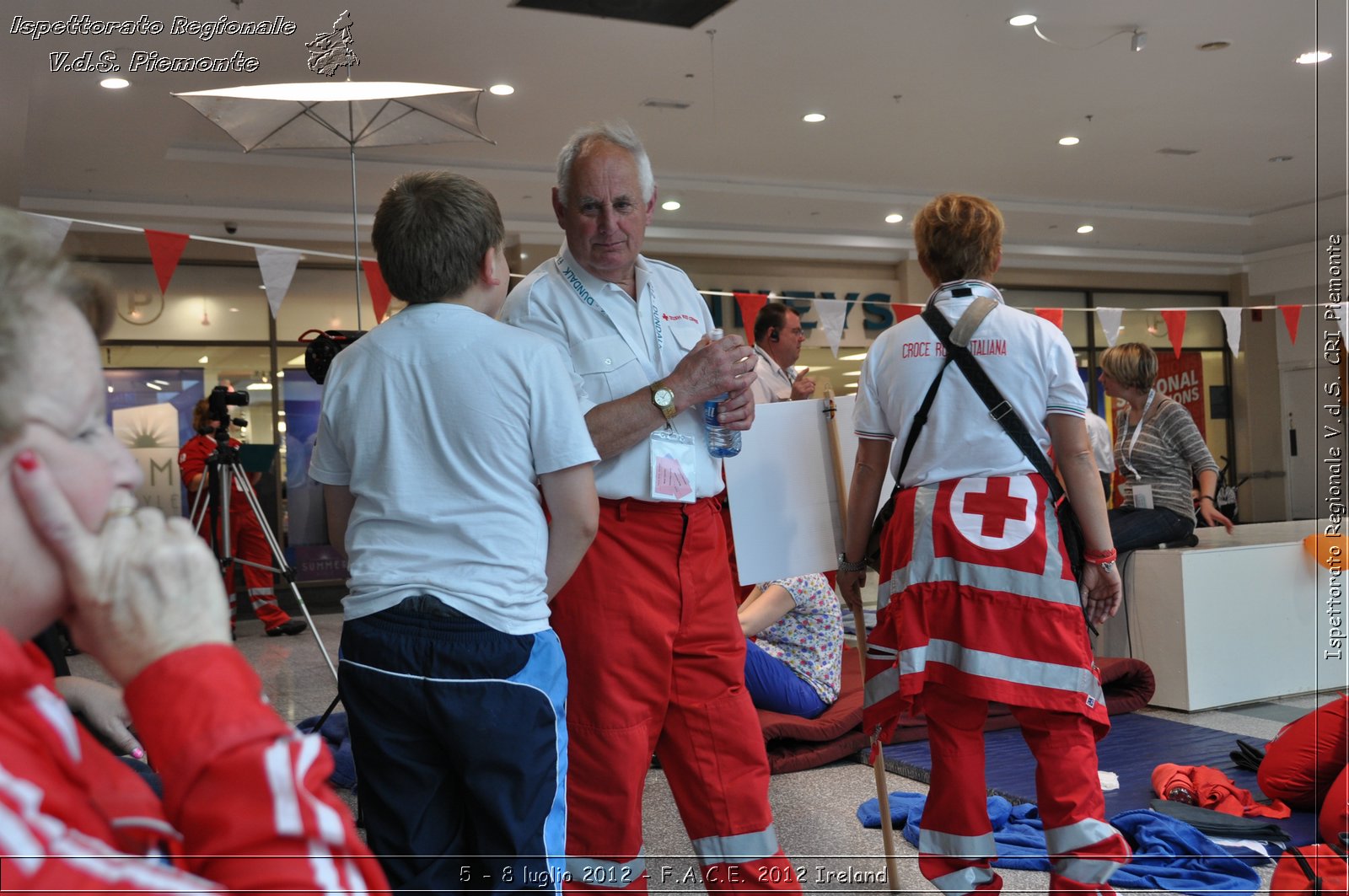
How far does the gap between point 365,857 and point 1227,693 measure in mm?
4766

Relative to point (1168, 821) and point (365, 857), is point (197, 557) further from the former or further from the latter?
point (1168, 821)

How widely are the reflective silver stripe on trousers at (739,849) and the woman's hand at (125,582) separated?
1495 millimetres

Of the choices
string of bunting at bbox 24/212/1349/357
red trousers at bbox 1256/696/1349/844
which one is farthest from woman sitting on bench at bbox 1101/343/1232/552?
red trousers at bbox 1256/696/1349/844

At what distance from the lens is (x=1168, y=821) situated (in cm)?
294

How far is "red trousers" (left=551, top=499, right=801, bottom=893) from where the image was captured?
1.96 metres

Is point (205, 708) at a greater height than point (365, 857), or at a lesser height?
greater

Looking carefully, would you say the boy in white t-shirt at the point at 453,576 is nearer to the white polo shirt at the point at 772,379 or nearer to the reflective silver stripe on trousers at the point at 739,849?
the reflective silver stripe on trousers at the point at 739,849

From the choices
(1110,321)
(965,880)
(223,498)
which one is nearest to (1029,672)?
(965,880)

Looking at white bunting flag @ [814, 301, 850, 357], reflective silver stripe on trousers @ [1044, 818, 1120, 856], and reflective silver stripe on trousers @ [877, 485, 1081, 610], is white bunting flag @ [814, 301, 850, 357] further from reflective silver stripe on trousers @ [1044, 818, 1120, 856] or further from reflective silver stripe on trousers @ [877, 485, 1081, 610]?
reflective silver stripe on trousers @ [1044, 818, 1120, 856]

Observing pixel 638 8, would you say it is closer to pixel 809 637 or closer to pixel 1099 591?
pixel 809 637

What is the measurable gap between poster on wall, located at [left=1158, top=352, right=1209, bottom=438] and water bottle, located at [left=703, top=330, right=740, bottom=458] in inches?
582

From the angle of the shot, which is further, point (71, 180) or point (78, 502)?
point (71, 180)

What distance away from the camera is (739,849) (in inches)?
79.4

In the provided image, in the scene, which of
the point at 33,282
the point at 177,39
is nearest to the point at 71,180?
the point at 177,39
